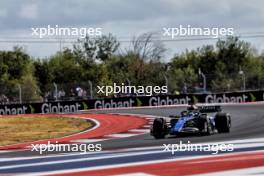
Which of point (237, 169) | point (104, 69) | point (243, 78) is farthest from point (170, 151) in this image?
point (104, 69)

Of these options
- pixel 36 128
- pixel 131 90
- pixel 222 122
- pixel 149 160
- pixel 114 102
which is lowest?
pixel 36 128

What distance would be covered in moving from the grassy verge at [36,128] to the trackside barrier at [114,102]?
6076 mm

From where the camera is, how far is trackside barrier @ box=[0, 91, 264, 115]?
98.9 ft

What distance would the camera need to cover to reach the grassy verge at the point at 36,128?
1631 centimetres

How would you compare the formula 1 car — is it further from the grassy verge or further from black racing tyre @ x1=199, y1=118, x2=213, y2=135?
the grassy verge

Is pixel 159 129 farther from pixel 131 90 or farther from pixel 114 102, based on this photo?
pixel 114 102

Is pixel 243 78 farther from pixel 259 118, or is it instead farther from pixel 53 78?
pixel 53 78

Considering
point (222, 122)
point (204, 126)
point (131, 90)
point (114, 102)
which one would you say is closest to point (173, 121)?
point (204, 126)

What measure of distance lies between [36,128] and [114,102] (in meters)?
11.7

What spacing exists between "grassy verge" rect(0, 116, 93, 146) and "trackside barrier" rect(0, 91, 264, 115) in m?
6.08

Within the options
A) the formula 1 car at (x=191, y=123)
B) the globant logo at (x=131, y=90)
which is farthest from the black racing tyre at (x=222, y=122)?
the globant logo at (x=131, y=90)

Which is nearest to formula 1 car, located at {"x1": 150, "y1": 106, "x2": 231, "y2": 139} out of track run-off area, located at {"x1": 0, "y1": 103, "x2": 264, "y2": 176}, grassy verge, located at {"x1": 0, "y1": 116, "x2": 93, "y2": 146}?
track run-off area, located at {"x1": 0, "y1": 103, "x2": 264, "y2": 176}

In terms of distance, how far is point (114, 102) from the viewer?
31.3 metres

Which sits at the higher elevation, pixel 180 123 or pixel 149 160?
pixel 180 123
